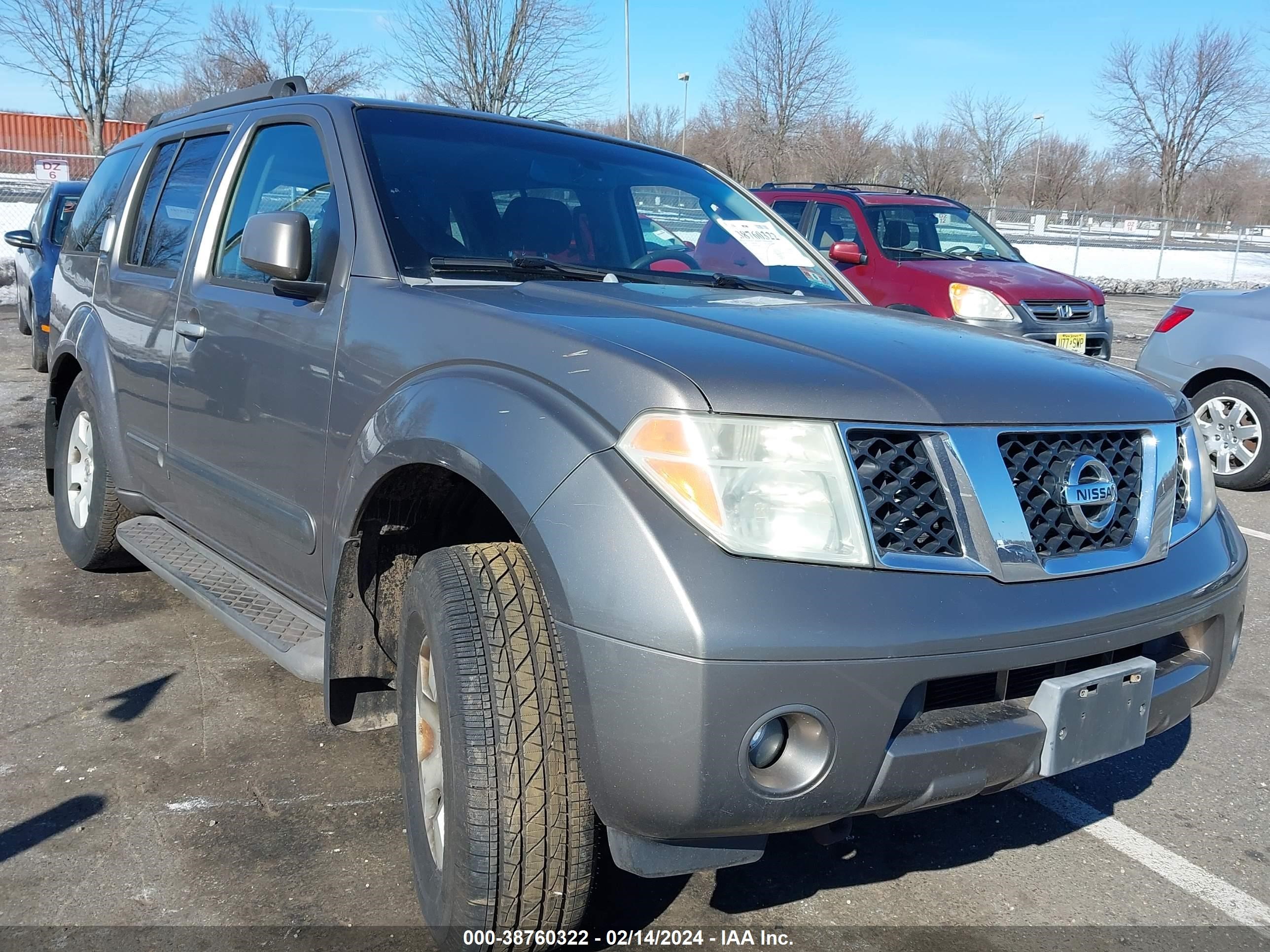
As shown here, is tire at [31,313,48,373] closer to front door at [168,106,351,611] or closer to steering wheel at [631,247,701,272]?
front door at [168,106,351,611]

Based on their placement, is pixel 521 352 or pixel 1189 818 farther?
pixel 1189 818

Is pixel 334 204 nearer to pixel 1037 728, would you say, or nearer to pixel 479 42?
pixel 1037 728

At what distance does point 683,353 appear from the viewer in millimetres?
2094

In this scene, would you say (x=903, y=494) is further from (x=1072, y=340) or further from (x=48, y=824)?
(x=1072, y=340)

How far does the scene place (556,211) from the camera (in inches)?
128

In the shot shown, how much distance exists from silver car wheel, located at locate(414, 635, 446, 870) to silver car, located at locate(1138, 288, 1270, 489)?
5.95 m

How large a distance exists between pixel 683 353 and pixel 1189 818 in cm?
213

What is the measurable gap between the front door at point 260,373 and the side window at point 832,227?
7.57m

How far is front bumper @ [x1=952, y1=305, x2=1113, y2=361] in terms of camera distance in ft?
30.5

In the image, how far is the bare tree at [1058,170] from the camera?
5728 cm

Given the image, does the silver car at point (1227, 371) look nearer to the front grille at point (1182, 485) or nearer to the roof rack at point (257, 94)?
the front grille at point (1182, 485)

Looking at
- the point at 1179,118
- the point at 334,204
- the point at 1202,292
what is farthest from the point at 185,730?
the point at 1179,118

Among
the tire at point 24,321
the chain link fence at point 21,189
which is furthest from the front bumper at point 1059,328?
the chain link fence at point 21,189

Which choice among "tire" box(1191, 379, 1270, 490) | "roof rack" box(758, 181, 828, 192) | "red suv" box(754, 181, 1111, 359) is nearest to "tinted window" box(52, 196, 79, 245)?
"red suv" box(754, 181, 1111, 359)
